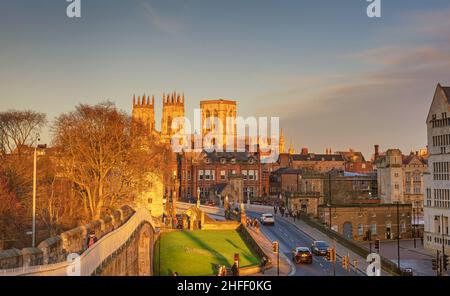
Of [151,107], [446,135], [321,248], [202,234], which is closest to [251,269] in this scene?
[321,248]

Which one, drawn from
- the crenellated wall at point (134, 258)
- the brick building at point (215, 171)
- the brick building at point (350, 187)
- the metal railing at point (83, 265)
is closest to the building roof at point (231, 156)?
the brick building at point (215, 171)

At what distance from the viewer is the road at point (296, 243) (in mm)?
39156

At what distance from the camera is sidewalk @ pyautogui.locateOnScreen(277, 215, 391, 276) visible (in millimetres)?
42169

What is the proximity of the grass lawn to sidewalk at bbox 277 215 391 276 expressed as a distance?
6325mm

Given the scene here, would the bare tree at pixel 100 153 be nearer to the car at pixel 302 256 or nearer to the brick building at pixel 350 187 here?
the car at pixel 302 256

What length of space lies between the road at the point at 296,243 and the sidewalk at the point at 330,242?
57cm

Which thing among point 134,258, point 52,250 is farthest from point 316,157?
point 52,250

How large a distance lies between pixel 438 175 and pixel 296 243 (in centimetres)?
2517

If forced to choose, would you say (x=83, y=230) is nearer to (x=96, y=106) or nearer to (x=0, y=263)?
(x=0, y=263)

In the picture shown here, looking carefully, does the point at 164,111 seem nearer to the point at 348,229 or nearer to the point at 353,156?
the point at 353,156

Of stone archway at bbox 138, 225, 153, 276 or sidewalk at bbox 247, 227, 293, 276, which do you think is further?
stone archway at bbox 138, 225, 153, 276

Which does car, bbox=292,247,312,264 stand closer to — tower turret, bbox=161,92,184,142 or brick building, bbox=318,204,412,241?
brick building, bbox=318,204,412,241

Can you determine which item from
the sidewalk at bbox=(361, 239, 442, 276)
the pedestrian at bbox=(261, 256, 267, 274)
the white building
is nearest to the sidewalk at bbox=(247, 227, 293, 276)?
the pedestrian at bbox=(261, 256, 267, 274)
